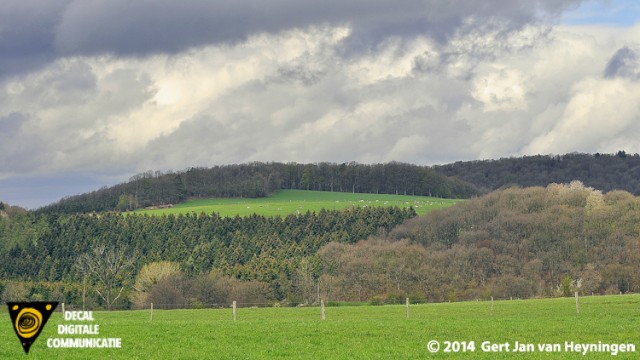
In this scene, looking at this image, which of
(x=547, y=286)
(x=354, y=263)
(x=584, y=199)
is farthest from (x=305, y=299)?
(x=584, y=199)

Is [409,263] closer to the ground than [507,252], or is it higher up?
closer to the ground

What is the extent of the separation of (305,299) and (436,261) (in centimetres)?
2998

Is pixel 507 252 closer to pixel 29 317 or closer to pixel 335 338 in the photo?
pixel 335 338

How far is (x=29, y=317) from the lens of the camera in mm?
28500

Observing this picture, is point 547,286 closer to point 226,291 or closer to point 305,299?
point 305,299

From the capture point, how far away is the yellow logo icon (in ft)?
87.4

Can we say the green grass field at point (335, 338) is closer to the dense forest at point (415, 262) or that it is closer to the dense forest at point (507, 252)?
the dense forest at point (415, 262)

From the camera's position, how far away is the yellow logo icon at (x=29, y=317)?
26.6 meters

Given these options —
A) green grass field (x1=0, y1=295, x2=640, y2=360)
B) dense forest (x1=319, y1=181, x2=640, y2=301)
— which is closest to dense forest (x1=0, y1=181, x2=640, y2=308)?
Answer: dense forest (x1=319, y1=181, x2=640, y2=301)

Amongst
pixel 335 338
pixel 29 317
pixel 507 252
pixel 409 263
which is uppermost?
pixel 507 252

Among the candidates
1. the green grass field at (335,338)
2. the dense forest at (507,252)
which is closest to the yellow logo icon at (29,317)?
Answer: the green grass field at (335,338)

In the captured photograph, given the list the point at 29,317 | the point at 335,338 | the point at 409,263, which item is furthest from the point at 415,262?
the point at 29,317

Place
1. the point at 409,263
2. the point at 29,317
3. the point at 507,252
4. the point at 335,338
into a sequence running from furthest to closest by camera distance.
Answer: the point at 507,252, the point at 409,263, the point at 335,338, the point at 29,317

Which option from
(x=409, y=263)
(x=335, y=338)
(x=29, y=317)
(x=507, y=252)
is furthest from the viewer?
(x=507, y=252)
